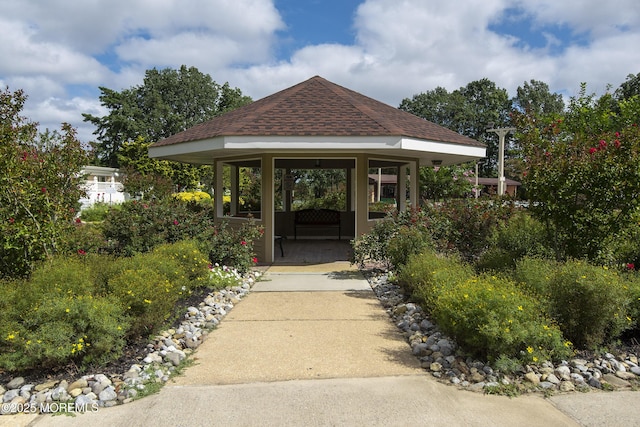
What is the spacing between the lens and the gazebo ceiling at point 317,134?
823cm

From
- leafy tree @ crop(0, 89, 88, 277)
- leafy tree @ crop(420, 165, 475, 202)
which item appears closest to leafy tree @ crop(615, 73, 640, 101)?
leafy tree @ crop(420, 165, 475, 202)

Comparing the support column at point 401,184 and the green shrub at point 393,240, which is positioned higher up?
the support column at point 401,184

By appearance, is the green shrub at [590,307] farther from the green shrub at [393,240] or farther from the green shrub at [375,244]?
the green shrub at [375,244]

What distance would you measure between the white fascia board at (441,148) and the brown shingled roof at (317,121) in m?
0.09

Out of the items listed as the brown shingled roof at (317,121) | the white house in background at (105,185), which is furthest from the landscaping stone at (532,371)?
the white house in background at (105,185)

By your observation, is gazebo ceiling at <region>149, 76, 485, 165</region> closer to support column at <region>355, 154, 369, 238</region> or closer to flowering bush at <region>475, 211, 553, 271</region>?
support column at <region>355, 154, 369, 238</region>

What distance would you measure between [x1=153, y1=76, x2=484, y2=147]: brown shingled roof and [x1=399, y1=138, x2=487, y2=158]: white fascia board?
93 millimetres

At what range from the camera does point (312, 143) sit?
8219 mm

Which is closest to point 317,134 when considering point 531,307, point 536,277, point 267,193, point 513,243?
point 267,193

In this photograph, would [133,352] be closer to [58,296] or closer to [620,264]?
[58,296]

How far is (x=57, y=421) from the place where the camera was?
3127mm

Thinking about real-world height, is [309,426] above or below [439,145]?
below

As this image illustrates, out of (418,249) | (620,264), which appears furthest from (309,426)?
(620,264)

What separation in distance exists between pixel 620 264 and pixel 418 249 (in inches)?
105
